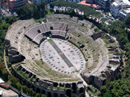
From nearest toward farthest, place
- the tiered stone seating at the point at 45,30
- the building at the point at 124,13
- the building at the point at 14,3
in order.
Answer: the tiered stone seating at the point at 45,30 < the building at the point at 124,13 < the building at the point at 14,3

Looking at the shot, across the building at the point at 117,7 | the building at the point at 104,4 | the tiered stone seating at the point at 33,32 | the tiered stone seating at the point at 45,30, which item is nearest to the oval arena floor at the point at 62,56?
the tiered stone seating at the point at 45,30

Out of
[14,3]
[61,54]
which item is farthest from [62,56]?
[14,3]

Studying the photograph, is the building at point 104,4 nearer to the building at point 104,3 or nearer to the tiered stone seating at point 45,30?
the building at point 104,3

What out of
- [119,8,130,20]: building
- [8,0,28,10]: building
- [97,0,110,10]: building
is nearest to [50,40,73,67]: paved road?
[8,0,28,10]: building

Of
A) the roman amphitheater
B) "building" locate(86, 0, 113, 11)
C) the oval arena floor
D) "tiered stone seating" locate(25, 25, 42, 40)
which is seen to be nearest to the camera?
the roman amphitheater

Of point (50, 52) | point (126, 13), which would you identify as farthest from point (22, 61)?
point (126, 13)

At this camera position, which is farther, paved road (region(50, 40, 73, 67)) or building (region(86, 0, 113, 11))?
building (region(86, 0, 113, 11))

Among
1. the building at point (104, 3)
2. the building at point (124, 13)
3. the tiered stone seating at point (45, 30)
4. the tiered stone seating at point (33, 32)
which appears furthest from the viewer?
the building at point (104, 3)

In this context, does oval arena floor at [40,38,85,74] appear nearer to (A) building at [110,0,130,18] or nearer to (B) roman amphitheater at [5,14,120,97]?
(B) roman amphitheater at [5,14,120,97]

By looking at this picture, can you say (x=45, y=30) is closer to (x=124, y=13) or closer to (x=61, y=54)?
(x=61, y=54)

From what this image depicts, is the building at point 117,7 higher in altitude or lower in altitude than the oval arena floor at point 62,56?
higher
